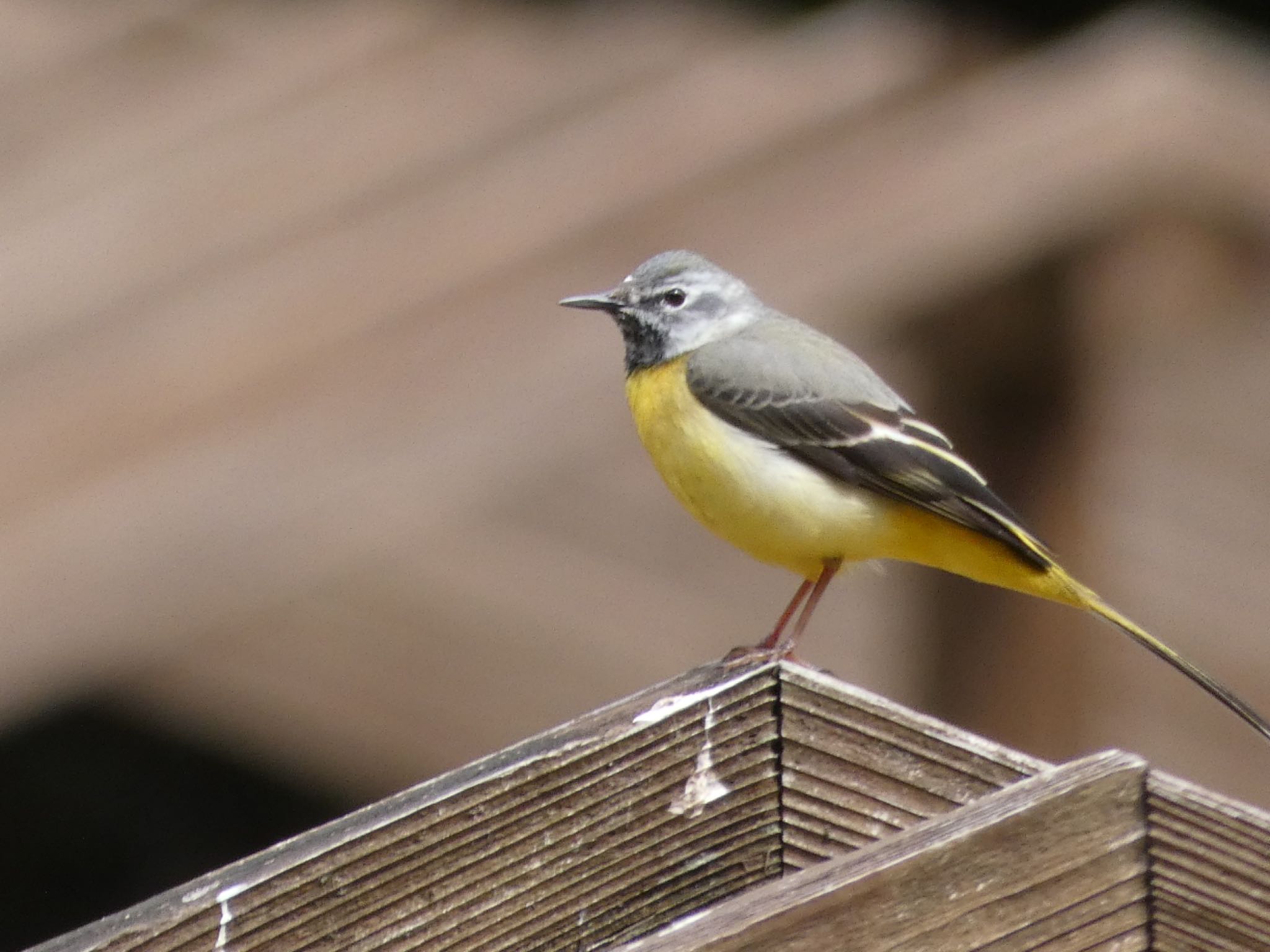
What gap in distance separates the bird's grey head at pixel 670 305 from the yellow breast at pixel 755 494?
0.89ft

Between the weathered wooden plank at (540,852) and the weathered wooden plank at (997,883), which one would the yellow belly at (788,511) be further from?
the weathered wooden plank at (997,883)

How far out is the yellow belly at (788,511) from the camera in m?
4.48

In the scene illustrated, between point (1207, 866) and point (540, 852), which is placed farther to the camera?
point (540, 852)

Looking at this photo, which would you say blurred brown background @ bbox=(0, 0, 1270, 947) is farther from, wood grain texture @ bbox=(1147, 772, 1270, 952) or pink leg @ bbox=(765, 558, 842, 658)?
wood grain texture @ bbox=(1147, 772, 1270, 952)

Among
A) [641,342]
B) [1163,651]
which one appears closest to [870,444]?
[641,342]

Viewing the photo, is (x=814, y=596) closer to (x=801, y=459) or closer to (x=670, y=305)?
(x=801, y=459)

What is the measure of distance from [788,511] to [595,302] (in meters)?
0.73

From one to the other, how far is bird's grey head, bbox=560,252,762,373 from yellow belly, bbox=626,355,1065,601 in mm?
265

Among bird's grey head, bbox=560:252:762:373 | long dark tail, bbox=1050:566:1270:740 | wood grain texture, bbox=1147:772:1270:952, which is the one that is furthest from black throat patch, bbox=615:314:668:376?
wood grain texture, bbox=1147:772:1270:952

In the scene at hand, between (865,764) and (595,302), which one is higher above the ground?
(595,302)

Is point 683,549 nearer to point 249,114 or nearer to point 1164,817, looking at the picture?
point 249,114

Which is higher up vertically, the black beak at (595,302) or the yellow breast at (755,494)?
the black beak at (595,302)

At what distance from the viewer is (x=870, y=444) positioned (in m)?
4.67

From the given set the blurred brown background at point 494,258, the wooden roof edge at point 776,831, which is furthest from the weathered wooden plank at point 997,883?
the blurred brown background at point 494,258
